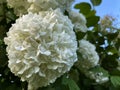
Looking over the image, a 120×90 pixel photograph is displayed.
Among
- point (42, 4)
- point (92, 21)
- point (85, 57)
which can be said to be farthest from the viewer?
point (92, 21)

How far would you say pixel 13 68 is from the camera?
936 millimetres

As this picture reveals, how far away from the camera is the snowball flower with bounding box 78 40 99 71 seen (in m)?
1.18

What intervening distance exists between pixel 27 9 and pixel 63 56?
0.77 ft

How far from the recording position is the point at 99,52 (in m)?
1.44

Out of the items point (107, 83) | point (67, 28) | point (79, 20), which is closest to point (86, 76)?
point (107, 83)

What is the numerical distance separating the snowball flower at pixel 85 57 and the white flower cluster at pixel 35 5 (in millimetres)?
147

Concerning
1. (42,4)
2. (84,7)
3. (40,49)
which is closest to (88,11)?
(84,7)

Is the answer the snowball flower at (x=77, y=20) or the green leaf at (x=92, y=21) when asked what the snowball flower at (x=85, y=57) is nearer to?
the snowball flower at (x=77, y=20)

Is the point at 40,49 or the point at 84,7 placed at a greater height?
the point at 84,7

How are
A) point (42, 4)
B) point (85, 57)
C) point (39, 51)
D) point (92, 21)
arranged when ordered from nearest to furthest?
1. point (39, 51)
2. point (42, 4)
3. point (85, 57)
4. point (92, 21)

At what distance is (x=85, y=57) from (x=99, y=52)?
26cm

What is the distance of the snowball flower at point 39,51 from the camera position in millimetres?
926

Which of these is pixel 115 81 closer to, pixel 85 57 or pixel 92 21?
pixel 85 57

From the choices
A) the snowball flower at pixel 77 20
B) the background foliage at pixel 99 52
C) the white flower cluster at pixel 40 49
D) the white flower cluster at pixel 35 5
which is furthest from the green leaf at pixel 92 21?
the white flower cluster at pixel 40 49
